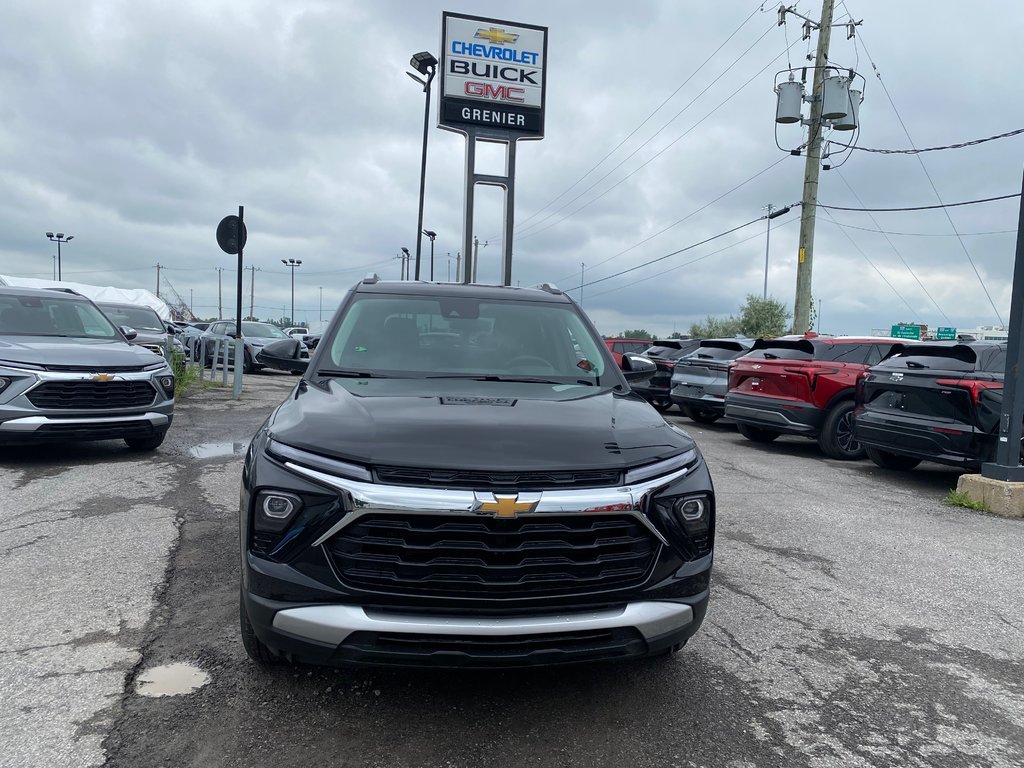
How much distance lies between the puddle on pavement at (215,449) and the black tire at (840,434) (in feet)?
23.0

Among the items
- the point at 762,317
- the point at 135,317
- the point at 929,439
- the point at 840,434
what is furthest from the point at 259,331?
the point at 762,317

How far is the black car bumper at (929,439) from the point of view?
24.1ft

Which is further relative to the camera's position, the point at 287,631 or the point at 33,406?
the point at 33,406

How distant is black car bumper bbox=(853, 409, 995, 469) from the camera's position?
7352 millimetres

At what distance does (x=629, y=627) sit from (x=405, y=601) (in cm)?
76

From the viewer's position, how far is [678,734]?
2.83 meters

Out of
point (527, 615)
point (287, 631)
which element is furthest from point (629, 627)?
point (287, 631)

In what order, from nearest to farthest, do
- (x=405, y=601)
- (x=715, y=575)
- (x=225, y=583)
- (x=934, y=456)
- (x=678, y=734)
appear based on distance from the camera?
(x=405, y=601) < (x=678, y=734) < (x=225, y=583) < (x=715, y=575) < (x=934, y=456)

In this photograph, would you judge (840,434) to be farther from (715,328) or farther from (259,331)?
(715,328)

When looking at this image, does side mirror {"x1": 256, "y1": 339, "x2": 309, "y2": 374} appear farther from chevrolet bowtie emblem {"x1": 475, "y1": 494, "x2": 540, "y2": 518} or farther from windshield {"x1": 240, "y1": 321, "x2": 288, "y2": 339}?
windshield {"x1": 240, "y1": 321, "x2": 288, "y2": 339}

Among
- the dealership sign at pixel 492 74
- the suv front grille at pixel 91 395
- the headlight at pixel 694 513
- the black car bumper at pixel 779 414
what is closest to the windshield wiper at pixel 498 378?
the headlight at pixel 694 513

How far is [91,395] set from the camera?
23.5 feet

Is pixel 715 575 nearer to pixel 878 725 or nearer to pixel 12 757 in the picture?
pixel 878 725

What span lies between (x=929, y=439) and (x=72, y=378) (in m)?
8.14
